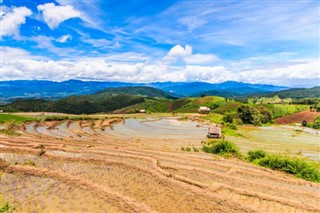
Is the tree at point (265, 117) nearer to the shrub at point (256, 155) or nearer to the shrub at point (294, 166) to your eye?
the shrub at point (256, 155)

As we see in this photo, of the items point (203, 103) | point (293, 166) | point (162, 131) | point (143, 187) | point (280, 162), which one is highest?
point (203, 103)

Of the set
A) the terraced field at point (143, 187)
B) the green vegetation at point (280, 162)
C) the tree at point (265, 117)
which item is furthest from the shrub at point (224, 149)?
the tree at point (265, 117)

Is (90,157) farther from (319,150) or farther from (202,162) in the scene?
(319,150)

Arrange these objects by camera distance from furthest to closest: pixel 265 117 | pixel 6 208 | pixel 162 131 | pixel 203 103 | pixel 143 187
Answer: pixel 203 103 < pixel 265 117 < pixel 162 131 < pixel 143 187 < pixel 6 208

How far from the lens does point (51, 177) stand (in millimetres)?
20453

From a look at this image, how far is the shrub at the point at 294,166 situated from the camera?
26023mm

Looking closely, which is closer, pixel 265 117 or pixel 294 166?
pixel 294 166

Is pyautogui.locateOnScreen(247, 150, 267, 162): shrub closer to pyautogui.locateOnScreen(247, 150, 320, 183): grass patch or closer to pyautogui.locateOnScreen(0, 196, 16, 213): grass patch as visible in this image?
pyautogui.locateOnScreen(247, 150, 320, 183): grass patch

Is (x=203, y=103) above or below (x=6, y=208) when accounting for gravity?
above

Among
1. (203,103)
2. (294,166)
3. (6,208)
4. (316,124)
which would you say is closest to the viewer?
(6,208)

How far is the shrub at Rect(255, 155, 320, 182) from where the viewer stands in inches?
1025

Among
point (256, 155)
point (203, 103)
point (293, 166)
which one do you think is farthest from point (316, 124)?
point (203, 103)

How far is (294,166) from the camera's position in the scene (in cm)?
2769

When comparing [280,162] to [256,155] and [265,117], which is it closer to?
[256,155]
